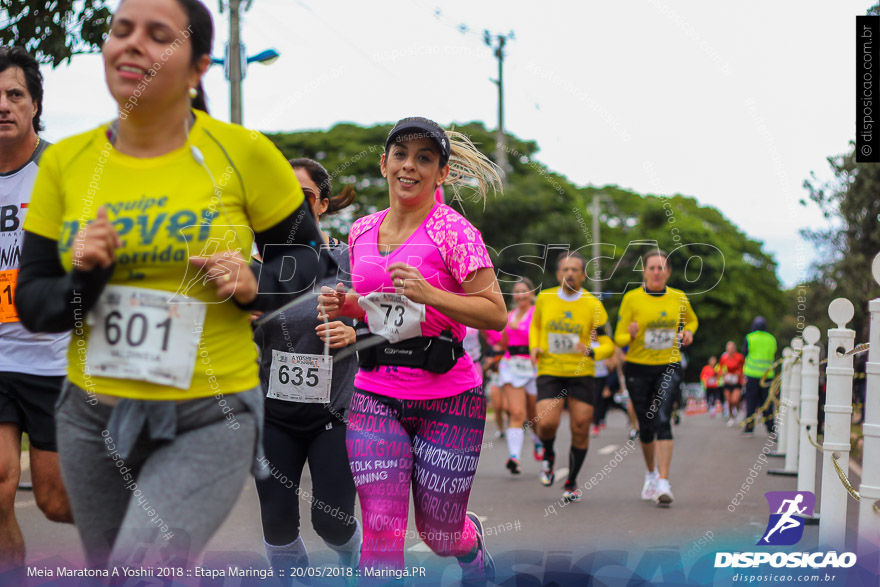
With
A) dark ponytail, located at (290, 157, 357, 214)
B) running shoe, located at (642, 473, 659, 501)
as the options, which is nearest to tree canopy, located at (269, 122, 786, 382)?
dark ponytail, located at (290, 157, 357, 214)

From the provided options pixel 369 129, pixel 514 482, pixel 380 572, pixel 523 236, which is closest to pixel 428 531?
pixel 380 572

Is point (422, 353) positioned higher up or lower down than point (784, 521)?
higher up

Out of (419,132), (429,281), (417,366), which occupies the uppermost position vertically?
(419,132)

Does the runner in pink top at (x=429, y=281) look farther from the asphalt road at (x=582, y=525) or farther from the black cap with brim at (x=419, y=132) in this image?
the asphalt road at (x=582, y=525)

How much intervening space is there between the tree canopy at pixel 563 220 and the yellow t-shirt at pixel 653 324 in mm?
926

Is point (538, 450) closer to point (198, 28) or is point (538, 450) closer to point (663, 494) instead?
point (663, 494)

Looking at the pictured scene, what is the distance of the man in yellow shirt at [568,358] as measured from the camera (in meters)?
8.99

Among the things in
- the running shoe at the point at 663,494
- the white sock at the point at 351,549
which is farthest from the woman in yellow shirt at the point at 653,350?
the white sock at the point at 351,549

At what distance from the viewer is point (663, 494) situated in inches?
338

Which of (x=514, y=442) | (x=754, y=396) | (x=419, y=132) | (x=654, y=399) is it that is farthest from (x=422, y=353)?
(x=754, y=396)

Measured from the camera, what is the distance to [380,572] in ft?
12.6

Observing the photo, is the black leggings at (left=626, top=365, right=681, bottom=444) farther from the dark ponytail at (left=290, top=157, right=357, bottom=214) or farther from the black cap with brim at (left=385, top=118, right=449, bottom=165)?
the black cap with brim at (left=385, top=118, right=449, bottom=165)

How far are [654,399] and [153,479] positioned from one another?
23.5 ft

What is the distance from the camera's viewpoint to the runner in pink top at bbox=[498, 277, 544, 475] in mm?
10609
